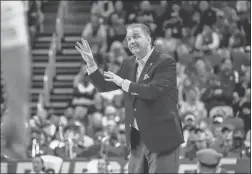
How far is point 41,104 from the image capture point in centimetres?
1400

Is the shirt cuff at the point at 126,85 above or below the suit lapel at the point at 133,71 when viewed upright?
below

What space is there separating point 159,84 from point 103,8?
12.4m

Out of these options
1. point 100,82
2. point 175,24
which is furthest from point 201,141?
point 100,82

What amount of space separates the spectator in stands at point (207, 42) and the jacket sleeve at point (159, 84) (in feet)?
33.3

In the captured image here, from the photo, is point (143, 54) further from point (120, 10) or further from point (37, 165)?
point (120, 10)

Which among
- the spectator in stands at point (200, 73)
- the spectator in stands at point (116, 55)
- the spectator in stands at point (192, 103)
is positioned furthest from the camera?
the spectator in stands at point (116, 55)

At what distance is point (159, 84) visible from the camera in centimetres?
370

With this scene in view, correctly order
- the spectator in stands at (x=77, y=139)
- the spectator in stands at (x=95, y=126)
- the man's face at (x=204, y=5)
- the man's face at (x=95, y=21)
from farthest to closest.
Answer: the man's face at (x=95, y=21)
the man's face at (x=204, y=5)
the spectator in stands at (x=95, y=126)
the spectator in stands at (x=77, y=139)

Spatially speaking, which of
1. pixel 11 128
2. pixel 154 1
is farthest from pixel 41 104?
pixel 11 128

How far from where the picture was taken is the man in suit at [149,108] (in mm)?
3725

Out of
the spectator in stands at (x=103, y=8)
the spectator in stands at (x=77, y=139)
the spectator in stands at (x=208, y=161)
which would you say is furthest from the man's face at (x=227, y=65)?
the spectator in stands at (x=208, y=161)

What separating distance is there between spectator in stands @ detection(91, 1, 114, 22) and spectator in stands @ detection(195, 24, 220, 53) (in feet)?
8.27

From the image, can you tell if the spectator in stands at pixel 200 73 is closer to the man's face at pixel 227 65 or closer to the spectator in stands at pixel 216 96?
the spectator in stands at pixel 216 96

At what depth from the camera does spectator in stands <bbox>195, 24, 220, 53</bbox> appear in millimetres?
13875
